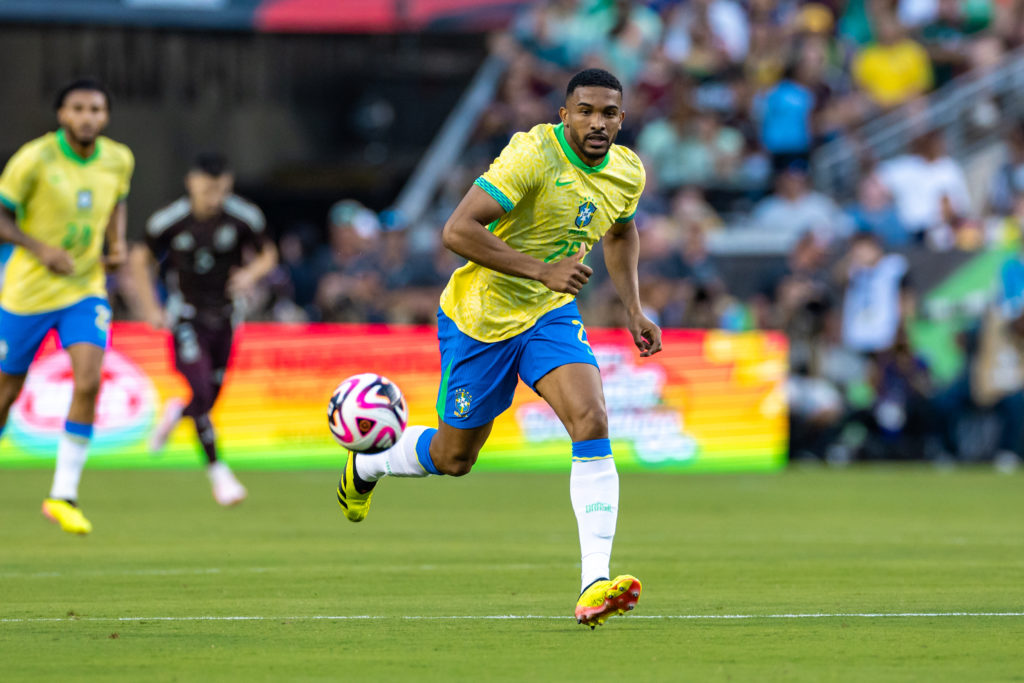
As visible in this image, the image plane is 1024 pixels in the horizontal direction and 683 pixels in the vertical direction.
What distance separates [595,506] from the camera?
745cm

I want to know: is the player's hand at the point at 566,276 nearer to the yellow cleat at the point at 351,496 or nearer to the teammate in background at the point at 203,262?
the yellow cleat at the point at 351,496

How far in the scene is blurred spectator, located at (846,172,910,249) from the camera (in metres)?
20.0

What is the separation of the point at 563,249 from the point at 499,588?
188cm

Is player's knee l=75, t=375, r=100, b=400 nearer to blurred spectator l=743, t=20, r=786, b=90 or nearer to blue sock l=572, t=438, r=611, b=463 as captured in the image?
blue sock l=572, t=438, r=611, b=463

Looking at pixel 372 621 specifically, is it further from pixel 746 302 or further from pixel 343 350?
pixel 746 302

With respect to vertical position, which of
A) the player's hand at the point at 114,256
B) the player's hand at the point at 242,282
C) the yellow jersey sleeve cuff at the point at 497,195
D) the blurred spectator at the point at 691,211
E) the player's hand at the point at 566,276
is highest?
the yellow jersey sleeve cuff at the point at 497,195

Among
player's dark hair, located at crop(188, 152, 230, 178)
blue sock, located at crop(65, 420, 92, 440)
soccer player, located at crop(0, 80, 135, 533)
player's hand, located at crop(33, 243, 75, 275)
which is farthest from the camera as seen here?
player's dark hair, located at crop(188, 152, 230, 178)

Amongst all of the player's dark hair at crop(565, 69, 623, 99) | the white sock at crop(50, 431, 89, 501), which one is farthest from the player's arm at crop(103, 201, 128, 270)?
the player's dark hair at crop(565, 69, 623, 99)

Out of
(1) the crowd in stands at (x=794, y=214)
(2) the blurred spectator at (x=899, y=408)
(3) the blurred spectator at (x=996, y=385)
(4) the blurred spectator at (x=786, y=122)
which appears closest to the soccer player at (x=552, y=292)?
(1) the crowd in stands at (x=794, y=214)

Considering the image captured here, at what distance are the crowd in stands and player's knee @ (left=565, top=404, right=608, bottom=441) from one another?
1131 cm

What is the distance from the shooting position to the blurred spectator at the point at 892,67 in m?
22.7

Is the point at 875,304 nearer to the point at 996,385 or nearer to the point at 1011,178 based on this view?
the point at 996,385

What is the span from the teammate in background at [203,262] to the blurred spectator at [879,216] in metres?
8.48

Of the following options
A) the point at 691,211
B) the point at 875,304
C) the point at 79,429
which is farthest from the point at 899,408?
the point at 79,429
